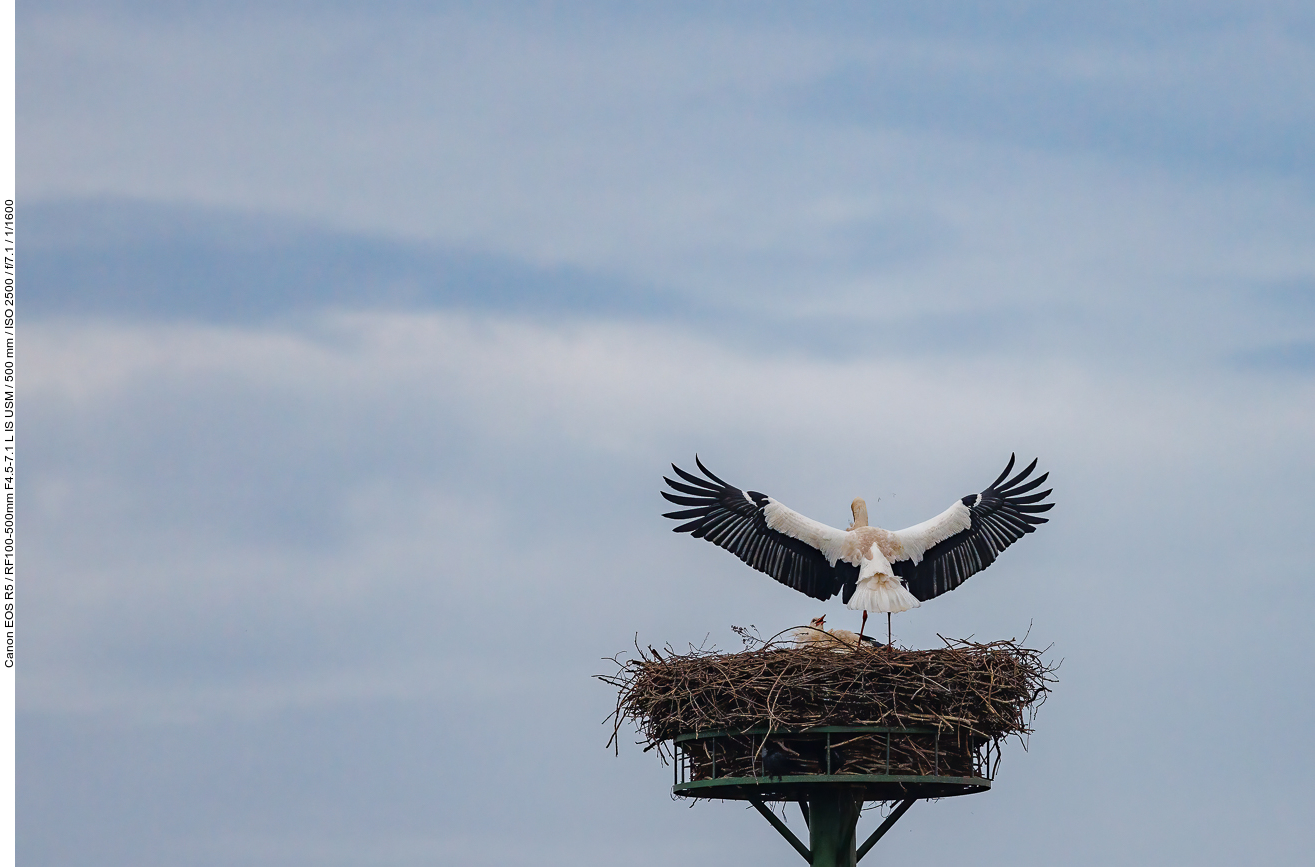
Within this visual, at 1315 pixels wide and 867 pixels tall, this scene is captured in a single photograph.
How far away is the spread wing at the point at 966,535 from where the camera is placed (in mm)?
19375

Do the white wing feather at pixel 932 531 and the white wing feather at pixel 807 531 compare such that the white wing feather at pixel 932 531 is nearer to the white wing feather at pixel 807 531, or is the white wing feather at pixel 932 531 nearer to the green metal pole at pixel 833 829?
the white wing feather at pixel 807 531

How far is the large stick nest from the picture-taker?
16859mm

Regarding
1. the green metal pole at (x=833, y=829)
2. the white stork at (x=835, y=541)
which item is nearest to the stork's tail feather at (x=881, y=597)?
the white stork at (x=835, y=541)

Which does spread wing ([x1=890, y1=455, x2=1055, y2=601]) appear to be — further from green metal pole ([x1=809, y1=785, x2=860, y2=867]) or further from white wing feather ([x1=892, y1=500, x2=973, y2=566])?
green metal pole ([x1=809, y1=785, x2=860, y2=867])

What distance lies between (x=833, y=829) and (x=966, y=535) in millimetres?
3591

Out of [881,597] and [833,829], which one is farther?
[881,597]

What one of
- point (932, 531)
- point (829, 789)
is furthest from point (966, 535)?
point (829, 789)

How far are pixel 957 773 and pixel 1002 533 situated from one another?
3.28m

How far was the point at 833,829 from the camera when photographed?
696 inches

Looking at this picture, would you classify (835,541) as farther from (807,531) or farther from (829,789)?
(829,789)

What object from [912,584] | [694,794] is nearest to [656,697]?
[694,794]

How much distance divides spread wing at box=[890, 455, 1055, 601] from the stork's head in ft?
1.80

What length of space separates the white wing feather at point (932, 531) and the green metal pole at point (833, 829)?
9.40 ft

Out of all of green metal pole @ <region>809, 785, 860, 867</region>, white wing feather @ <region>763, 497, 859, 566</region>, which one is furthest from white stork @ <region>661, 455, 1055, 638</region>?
green metal pole @ <region>809, 785, 860, 867</region>
